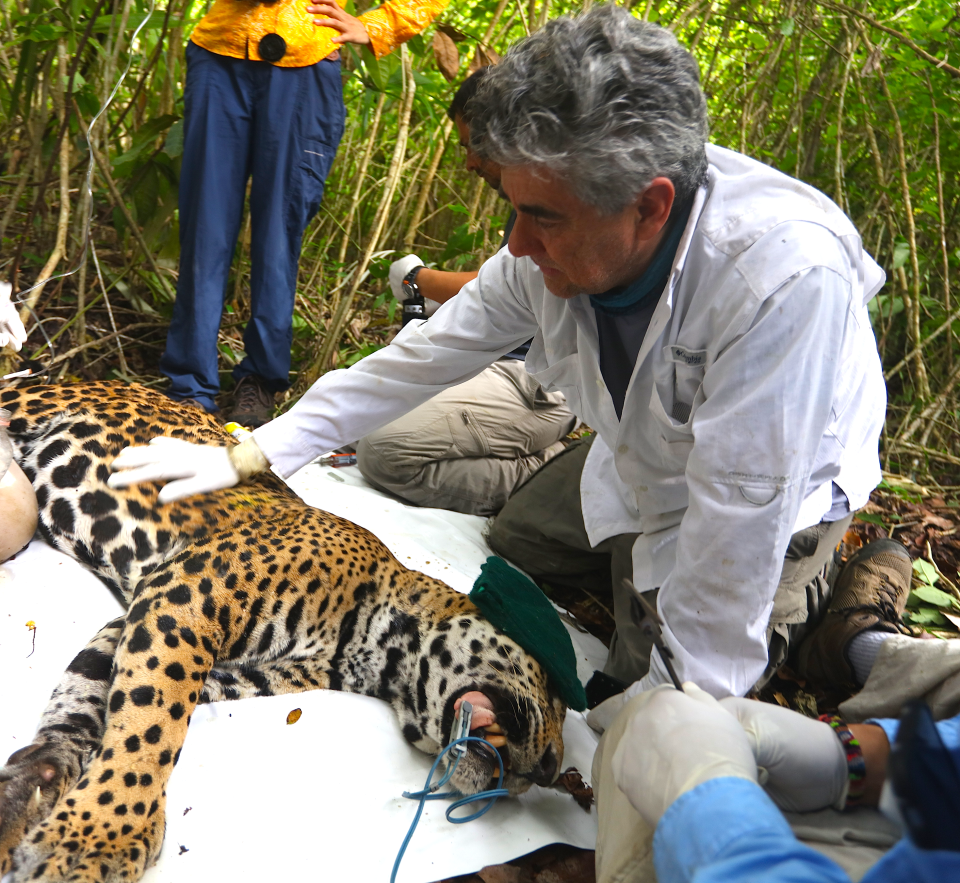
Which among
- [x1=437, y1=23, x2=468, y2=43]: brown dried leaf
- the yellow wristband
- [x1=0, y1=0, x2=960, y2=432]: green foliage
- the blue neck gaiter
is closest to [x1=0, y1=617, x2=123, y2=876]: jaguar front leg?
the yellow wristband

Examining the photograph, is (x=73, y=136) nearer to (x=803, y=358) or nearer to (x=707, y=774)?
(x=803, y=358)

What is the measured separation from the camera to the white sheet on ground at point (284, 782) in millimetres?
1733

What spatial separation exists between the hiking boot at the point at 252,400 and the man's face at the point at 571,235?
2.36 m

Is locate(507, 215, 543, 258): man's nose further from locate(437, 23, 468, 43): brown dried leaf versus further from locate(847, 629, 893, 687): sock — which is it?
locate(437, 23, 468, 43): brown dried leaf

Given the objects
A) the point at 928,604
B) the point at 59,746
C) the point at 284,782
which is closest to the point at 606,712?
the point at 284,782

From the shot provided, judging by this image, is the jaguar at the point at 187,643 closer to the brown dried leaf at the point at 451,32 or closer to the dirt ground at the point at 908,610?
the dirt ground at the point at 908,610

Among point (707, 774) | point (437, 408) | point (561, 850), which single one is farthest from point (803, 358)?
point (437, 408)

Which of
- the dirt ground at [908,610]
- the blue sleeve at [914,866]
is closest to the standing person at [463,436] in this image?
the dirt ground at [908,610]

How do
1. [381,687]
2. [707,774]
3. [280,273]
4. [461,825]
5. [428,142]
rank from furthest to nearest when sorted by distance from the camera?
[428,142] → [280,273] → [381,687] → [461,825] → [707,774]

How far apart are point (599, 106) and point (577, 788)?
5.57 ft

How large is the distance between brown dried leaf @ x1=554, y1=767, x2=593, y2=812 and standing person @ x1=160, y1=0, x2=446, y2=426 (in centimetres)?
237

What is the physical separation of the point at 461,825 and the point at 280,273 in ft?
9.31

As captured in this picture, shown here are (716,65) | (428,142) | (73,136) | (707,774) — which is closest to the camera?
(707,774)

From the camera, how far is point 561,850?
192cm
